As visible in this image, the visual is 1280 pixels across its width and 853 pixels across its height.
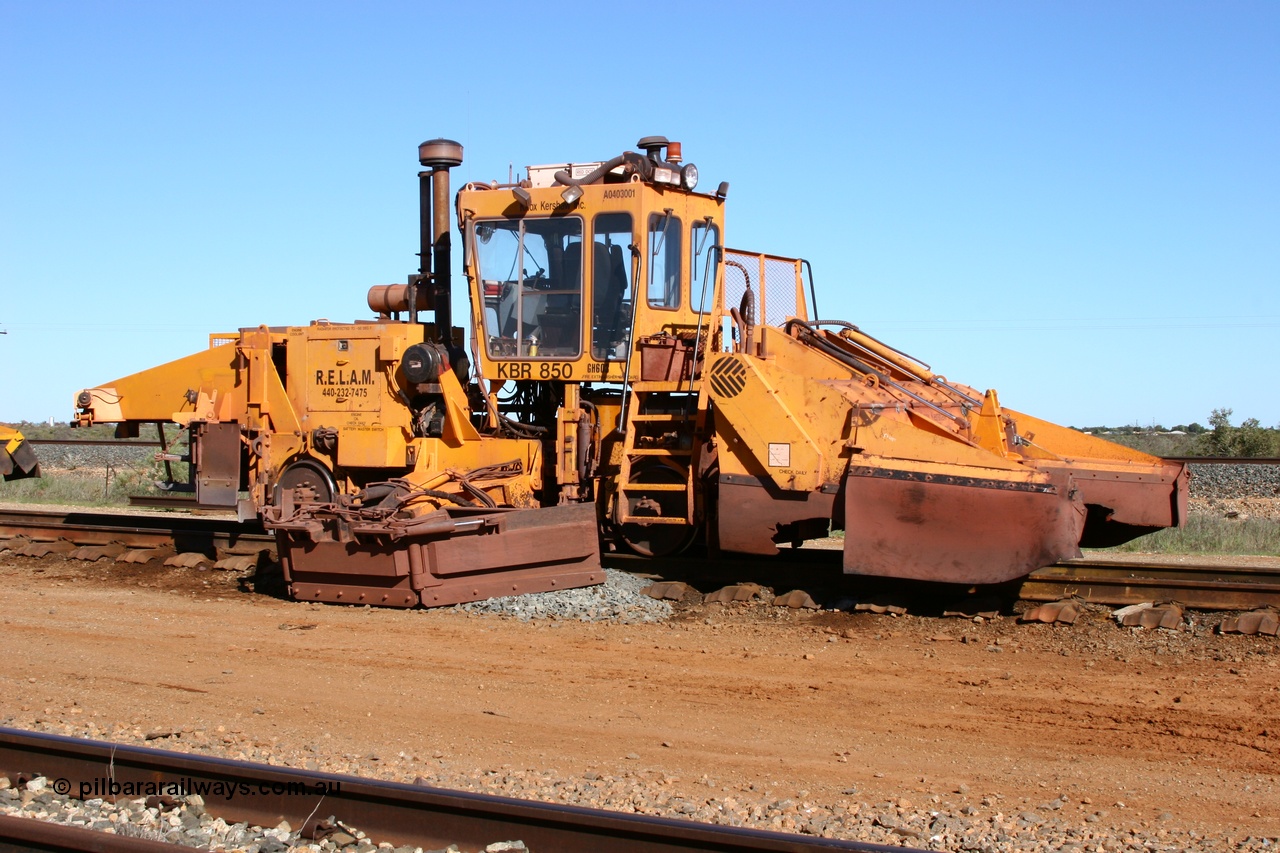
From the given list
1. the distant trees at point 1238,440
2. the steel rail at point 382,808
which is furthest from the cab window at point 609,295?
the distant trees at point 1238,440

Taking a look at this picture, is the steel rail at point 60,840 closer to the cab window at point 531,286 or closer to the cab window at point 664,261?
the cab window at point 531,286

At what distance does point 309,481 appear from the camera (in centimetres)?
1105

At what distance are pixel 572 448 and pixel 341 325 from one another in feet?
8.34

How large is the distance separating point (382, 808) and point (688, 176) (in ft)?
23.1

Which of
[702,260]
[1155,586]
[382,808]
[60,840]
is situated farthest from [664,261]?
[60,840]

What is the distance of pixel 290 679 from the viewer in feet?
23.8

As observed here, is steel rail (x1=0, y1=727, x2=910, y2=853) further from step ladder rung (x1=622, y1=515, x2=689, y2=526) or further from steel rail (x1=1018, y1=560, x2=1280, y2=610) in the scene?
steel rail (x1=1018, y1=560, x2=1280, y2=610)

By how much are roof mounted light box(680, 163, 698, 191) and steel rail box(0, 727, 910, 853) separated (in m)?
6.78

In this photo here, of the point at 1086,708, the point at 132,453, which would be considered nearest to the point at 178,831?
the point at 1086,708

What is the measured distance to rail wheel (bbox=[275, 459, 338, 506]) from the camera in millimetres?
10820

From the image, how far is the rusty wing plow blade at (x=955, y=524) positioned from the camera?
25.9 feet

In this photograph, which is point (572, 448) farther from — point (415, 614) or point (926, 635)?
point (926, 635)

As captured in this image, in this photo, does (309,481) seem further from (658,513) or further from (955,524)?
(955,524)

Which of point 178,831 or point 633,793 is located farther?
point 633,793
